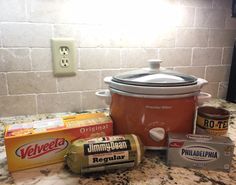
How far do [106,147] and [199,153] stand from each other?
215mm

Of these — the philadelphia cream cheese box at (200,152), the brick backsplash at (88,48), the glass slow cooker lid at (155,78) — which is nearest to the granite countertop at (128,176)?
the philadelphia cream cheese box at (200,152)

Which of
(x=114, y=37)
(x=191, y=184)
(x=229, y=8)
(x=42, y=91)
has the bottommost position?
(x=191, y=184)

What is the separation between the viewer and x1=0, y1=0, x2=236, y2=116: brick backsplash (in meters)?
0.75

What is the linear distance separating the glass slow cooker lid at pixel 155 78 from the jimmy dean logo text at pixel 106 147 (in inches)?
5.8

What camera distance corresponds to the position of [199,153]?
0.48 meters

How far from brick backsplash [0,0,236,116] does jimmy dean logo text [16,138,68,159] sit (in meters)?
0.37

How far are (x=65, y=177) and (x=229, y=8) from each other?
1.01 meters

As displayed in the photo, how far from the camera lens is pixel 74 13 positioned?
0.78 meters

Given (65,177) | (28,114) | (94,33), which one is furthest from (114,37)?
(65,177)

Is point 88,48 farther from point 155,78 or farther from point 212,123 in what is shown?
point 212,123

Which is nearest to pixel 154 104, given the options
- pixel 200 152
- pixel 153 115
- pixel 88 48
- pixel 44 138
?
pixel 153 115

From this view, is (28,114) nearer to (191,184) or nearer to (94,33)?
Result: (94,33)

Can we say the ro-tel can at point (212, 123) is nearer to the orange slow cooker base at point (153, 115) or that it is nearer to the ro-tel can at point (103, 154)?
the orange slow cooker base at point (153, 115)

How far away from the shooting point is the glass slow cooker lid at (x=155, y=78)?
0.50 metres
